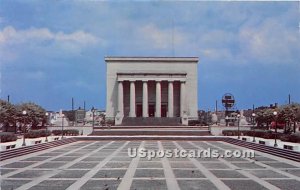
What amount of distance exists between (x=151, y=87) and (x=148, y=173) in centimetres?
6748

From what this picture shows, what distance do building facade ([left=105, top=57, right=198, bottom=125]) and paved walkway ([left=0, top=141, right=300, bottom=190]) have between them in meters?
56.2

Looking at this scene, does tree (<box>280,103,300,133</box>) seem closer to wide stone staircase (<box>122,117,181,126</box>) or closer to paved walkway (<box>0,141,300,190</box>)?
wide stone staircase (<box>122,117,181,126</box>)

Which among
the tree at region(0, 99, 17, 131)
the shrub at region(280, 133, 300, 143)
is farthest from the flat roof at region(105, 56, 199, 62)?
the shrub at region(280, 133, 300, 143)

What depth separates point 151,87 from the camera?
3492 inches

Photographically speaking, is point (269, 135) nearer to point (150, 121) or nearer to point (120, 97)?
point (150, 121)

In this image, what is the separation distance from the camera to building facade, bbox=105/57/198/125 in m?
85.5

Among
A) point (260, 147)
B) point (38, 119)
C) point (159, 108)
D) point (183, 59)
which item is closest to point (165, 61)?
point (183, 59)

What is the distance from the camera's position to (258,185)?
1780cm

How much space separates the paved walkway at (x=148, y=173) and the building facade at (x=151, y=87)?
56243 mm

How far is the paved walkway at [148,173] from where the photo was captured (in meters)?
17.7

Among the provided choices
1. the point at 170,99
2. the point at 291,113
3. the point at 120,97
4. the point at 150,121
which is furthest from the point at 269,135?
the point at 120,97

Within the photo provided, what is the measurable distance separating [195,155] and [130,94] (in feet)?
181

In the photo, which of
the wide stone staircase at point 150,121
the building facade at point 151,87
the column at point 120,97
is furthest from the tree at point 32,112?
the column at point 120,97

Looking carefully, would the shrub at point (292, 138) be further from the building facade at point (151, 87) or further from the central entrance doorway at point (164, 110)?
the central entrance doorway at point (164, 110)
